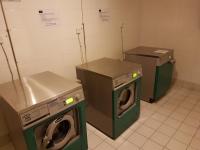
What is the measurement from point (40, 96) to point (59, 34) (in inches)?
37.0

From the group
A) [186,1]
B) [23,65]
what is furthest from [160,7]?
[23,65]

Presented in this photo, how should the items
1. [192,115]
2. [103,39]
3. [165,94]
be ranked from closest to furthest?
[192,115] < [103,39] < [165,94]

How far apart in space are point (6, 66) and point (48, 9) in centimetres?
74

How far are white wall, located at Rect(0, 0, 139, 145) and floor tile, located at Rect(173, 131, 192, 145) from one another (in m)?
1.48

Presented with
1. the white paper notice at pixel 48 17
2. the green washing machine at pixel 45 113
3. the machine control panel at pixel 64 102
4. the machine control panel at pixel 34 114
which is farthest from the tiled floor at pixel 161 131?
the white paper notice at pixel 48 17

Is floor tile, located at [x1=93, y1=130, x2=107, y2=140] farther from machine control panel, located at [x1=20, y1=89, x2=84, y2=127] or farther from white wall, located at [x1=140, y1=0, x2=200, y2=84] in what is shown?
white wall, located at [x1=140, y1=0, x2=200, y2=84]

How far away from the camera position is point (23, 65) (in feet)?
5.47

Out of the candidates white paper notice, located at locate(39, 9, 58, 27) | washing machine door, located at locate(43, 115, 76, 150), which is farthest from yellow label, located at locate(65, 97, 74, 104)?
white paper notice, located at locate(39, 9, 58, 27)

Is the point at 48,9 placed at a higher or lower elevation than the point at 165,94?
higher

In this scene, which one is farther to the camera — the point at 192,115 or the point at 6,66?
the point at 192,115

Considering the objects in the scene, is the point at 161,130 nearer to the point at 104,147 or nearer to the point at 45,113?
the point at 104,147

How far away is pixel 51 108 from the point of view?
1176 mm

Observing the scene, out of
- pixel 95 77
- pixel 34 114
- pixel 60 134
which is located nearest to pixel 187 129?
pixel 95 77

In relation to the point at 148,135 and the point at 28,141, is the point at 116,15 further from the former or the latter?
the point at 28,141
